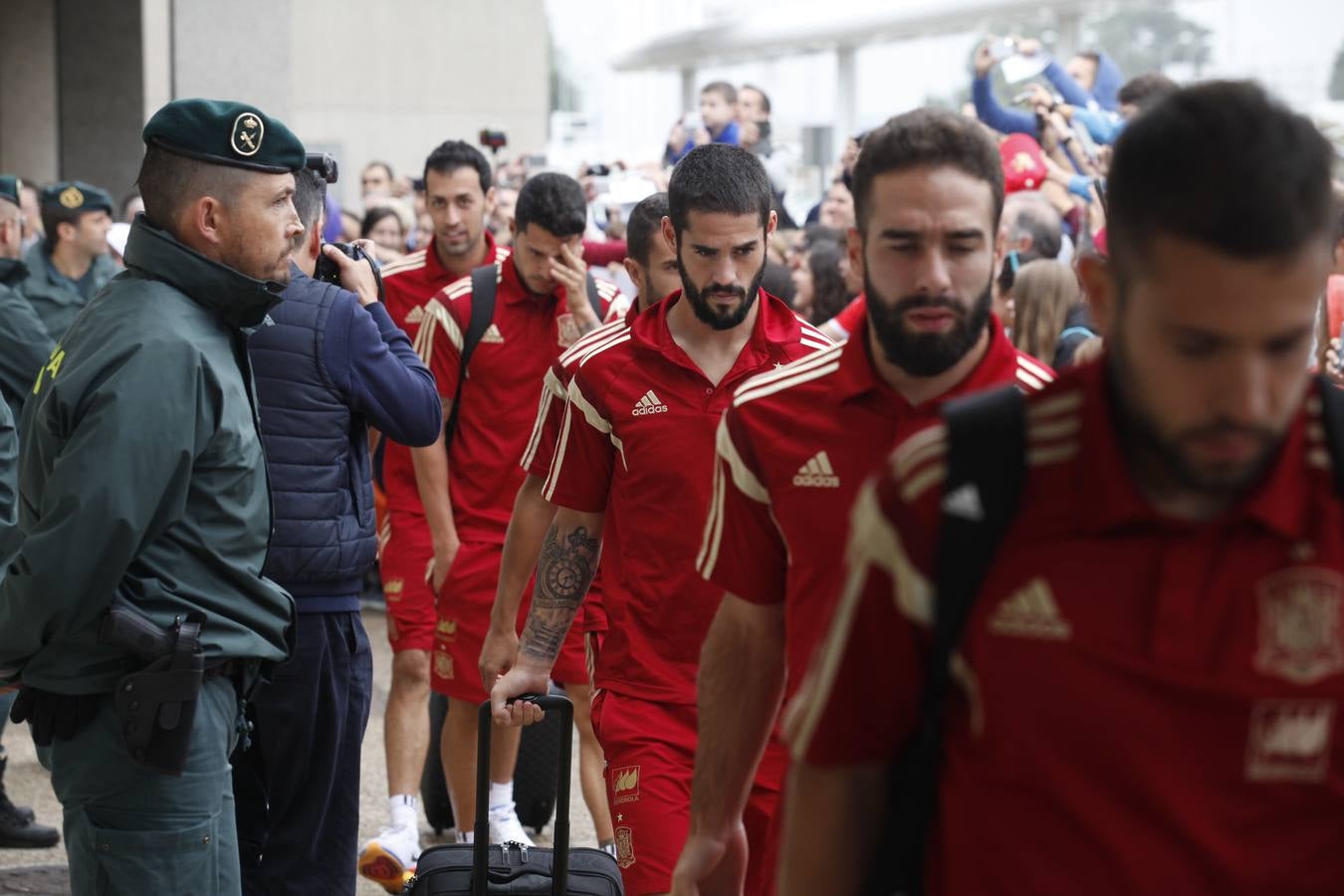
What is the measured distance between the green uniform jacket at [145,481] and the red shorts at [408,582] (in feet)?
10.7

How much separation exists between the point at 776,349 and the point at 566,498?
695 mm

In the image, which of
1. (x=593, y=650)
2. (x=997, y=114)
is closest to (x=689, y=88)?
(x=997, y=114)

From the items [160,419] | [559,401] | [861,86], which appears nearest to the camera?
[160,419]

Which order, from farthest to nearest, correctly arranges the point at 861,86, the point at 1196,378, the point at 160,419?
the point at 861,86, the point at 160,419, the point at 1196,378

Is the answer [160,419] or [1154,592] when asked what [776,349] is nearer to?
[160,419]

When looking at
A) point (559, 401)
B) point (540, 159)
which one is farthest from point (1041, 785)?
point (540, 159)

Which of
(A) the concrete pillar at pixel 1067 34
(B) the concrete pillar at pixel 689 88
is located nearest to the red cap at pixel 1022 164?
(A) the concrete pillar at pixel 1067 34

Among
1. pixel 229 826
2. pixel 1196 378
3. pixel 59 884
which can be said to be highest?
pixel 1196 378

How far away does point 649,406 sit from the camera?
475 centimetres

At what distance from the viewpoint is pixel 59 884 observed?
6.57 metres

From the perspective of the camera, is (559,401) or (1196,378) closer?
(1196,378)

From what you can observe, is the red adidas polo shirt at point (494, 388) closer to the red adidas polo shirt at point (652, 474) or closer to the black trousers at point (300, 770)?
the black trousers at point (300, 770)

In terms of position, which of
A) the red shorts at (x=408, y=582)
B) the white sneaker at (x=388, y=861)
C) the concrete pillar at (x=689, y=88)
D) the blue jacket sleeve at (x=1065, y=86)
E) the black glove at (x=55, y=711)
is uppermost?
the concrete pillar at (x=689, y=88)

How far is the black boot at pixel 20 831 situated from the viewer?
7.23 metres
